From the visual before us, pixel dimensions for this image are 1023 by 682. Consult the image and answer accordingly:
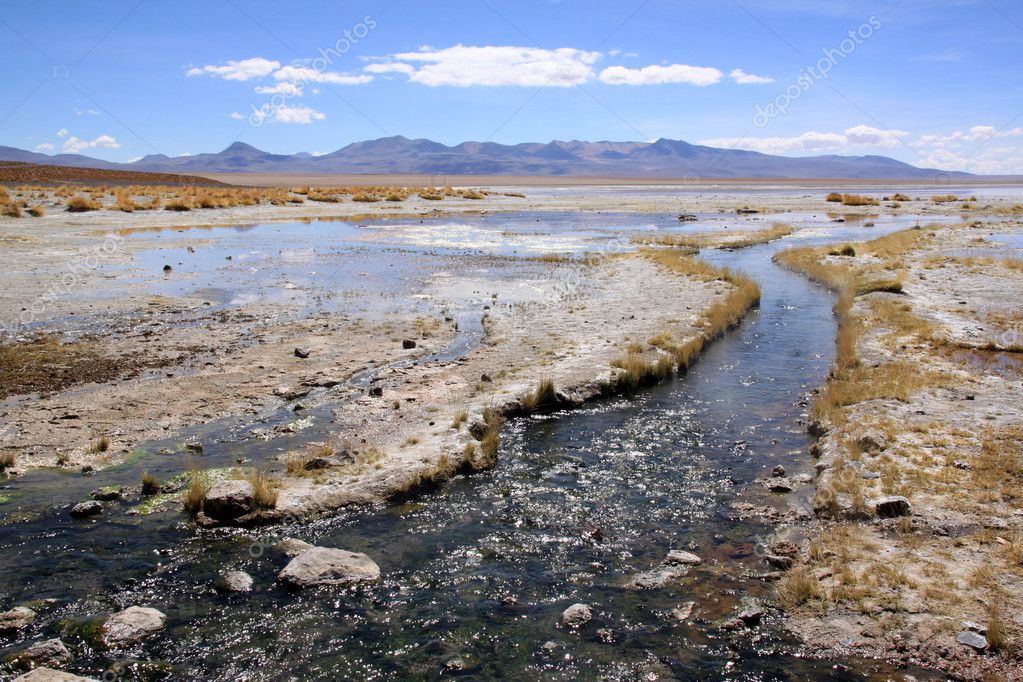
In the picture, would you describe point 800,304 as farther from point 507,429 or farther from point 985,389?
point 507,429

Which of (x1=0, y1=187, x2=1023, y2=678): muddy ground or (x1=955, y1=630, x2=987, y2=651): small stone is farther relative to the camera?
(x1=0, y1=187, x2=1023, y2=678): muddy ground

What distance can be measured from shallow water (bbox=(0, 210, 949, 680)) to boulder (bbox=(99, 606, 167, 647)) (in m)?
0.15

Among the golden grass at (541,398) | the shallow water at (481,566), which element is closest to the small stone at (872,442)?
the shallow water at (481,566)

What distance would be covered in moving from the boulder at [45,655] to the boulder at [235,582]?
5.07ft

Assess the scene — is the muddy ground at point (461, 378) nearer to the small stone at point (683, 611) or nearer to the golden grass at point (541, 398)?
the golden grass at point (541, 398)

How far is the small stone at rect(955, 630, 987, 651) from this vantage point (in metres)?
6.46

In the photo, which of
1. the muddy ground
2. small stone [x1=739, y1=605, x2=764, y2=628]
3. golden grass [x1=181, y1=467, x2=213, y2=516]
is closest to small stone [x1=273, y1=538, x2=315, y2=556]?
the muddy ground

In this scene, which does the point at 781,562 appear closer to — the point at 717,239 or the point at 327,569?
the point at 327,569

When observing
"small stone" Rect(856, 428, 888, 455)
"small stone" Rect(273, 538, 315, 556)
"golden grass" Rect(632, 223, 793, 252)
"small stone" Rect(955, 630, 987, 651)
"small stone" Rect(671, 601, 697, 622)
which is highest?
"golden grass" Rect(632, 223, 793, 252)

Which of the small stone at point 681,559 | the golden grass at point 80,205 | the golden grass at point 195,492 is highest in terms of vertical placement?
the golden grass at point 80,205

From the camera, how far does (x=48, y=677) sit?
598 cm

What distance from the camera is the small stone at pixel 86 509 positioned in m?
9.30

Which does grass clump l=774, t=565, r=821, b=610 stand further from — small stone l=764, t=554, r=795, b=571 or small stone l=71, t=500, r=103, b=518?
small stone l=71, t=500, r=103, b=518

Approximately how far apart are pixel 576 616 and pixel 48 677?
4706mm
